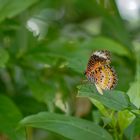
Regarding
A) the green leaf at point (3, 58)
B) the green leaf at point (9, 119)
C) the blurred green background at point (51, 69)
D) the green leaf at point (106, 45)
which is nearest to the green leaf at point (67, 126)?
the blurred green background at point (51, 69)

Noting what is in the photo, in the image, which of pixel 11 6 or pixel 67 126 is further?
pixel 11 6

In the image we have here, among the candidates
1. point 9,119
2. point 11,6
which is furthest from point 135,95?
point 11,6

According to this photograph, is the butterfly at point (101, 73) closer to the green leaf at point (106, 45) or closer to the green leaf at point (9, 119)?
the green leaf at point (9, 119)

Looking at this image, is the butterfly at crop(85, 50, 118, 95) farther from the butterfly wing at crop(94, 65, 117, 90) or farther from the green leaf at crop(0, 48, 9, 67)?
the green leaf at crop(0, 48, 9, 67)

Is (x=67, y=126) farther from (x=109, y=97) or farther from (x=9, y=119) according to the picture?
(x=9, y=119)

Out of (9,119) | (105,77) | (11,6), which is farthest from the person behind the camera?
(11,6)

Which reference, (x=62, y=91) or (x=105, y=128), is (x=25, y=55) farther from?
(x=105, y=128)

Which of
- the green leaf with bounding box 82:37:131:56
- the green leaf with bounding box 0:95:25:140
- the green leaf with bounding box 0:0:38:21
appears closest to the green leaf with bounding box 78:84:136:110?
the green leaf with bounding box 0:95:25:140
